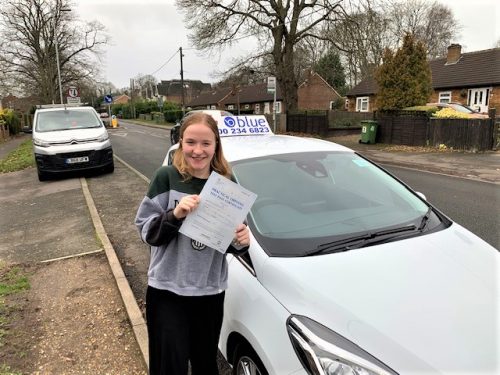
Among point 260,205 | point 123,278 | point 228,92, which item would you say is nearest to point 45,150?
point 123,278

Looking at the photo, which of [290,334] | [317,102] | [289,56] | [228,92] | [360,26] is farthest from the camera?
[228,92]

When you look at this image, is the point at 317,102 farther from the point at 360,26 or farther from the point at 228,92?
the point at 360,26

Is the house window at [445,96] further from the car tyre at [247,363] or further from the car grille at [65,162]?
the car tyre at [247,363]

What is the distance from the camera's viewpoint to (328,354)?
1693mm

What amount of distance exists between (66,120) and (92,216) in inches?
228

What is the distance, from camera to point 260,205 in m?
2.75

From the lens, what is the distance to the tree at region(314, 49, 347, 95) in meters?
53.3

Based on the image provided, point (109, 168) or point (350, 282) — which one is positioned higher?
point (350, 282)

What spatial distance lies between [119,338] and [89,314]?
573mm

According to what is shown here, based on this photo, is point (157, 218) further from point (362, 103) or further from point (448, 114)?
point (362, 103)

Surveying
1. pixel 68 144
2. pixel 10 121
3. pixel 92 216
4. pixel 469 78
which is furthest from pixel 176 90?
pixel 92 216

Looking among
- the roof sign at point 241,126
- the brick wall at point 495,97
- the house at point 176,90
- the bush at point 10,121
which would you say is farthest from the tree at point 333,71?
the house at point 176,90

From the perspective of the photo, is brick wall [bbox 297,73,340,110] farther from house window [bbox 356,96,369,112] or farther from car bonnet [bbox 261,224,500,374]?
car bonnet [bbox 261,224,500,374]

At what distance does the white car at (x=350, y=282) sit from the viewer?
66.5 inches
